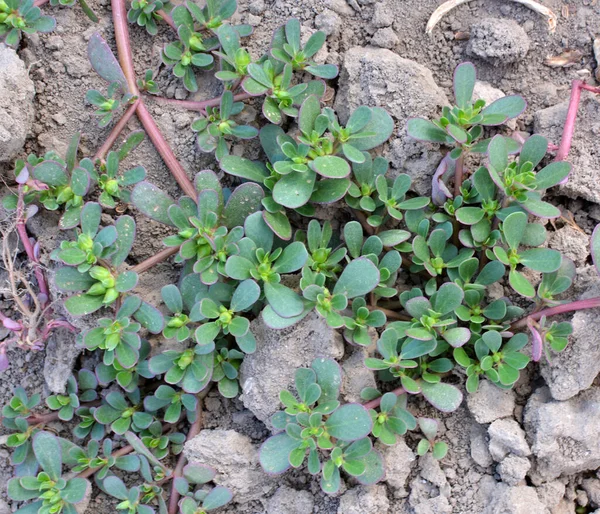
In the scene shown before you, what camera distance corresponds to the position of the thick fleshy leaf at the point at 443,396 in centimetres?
201

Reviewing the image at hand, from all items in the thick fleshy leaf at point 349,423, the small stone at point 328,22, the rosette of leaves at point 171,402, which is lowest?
the rosette of leaves at point 171,402

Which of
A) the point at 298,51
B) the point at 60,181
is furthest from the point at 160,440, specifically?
the point at 298,51

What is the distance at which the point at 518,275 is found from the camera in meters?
2.03

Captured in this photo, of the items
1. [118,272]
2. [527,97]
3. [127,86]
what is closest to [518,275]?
[527,97]

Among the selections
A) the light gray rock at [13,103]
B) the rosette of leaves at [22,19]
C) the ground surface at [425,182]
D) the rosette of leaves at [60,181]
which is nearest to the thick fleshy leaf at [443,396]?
the ground surface at [425,182]

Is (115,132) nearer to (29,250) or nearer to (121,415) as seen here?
(29,250)

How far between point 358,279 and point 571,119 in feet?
3.09

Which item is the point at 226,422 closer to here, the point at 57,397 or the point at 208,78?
the point at 57,397

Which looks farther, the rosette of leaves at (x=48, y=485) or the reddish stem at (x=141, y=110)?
the reddish stem at (x=141, y=110)

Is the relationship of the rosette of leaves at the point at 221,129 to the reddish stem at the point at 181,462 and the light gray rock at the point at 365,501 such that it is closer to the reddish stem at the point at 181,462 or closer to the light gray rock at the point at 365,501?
the reddish stem at the point at 181,462

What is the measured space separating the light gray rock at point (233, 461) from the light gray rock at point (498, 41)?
1.64 metres

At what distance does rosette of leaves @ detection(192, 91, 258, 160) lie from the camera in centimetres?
224

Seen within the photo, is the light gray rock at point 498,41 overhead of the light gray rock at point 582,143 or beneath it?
overhead

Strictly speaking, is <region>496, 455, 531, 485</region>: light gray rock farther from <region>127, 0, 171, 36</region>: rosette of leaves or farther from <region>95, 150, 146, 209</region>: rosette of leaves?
<region>127, 0, 171, 36</region>: rosette of leaves
